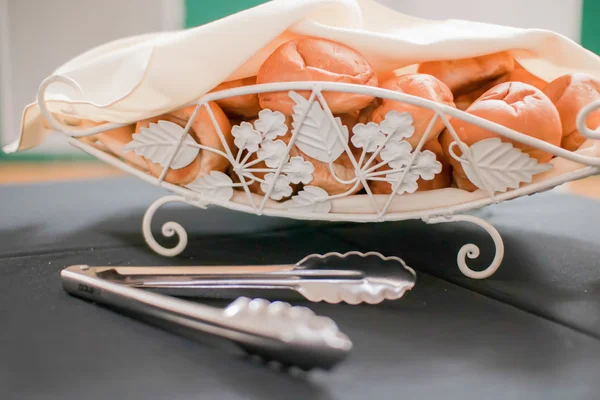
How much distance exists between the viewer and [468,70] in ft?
1.52

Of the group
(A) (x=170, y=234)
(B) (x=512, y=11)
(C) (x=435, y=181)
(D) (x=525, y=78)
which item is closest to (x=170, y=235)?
(A) (x=170, y=234)

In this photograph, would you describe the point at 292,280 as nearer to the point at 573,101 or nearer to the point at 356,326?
the point at 356,326

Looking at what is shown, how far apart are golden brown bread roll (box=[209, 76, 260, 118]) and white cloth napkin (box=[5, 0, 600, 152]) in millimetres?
14

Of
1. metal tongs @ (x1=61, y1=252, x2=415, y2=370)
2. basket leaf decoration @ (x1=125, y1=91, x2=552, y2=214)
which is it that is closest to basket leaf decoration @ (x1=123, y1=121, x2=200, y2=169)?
basket leaf decoration @ (x1=125, y1=91, x2=552, y2=214)

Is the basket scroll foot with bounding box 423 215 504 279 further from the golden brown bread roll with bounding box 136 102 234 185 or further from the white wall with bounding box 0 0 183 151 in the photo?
the white wall with bounding box 0 0 183 151

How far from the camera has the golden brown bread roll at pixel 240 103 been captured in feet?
1.45

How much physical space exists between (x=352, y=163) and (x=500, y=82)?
172mm

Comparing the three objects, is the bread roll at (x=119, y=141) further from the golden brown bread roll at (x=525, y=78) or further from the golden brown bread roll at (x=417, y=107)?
the golden brown bread roll at (x=525, y=78)

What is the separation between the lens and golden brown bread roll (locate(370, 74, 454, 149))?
390 mm

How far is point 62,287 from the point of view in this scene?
0.38 meters

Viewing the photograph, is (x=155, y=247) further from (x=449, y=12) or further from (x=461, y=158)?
(x=449, y=12)

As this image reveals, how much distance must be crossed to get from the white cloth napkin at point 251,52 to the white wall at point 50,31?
1092 mm

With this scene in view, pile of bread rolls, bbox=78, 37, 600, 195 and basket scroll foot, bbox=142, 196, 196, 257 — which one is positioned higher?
pile of bread rolls, bbox=78, 37, 600, 195

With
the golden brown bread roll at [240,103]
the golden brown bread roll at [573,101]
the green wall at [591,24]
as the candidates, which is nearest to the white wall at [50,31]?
the green wall at [591,24]
